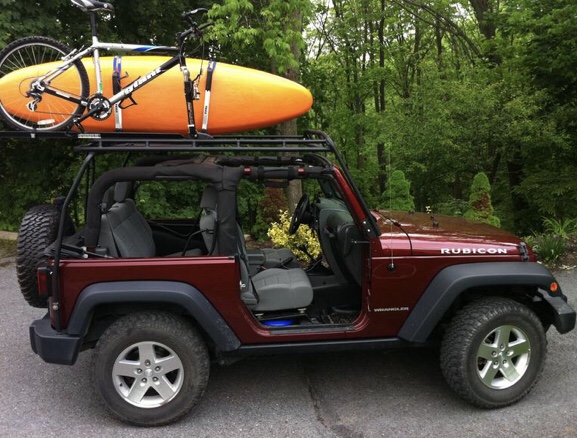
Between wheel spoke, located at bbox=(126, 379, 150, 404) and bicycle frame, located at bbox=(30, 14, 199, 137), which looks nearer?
wheel spoke, located at bbox=(126, 379, 150, 404)

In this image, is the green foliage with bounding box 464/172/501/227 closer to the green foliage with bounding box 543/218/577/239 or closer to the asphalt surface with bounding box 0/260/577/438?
the green foliage with bounding box 543/218/577/239

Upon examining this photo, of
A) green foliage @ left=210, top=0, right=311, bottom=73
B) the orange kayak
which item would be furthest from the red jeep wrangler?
green foliage @ left=210, top=0, right=311, bottom=73

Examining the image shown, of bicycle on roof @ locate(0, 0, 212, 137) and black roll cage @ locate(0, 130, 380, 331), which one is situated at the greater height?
bicycle on roof @ locate(0, 0, 212, 137)

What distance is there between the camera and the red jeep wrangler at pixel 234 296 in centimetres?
307

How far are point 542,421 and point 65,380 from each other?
3.41 metres

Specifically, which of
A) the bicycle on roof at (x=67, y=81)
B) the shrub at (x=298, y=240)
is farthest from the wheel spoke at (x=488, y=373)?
the shrub at (x=298, y=240)

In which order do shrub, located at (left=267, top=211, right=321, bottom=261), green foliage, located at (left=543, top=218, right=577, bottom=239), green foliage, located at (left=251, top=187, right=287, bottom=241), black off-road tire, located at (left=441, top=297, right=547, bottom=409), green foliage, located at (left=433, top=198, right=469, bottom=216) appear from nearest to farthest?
1. black off-road tire, located at (left=441, top=297, right=547, bottom=409)
2. shrub, located at (left=267, top=211, right=321, bottom=261)
3. green foliage, located at (left=543, top=218, right=577, bottom=239)
4. green foliage, located at (left=251, top=187, right=287, bottom=241)
5. green foliage, located at (left=433, top=198, right=469, bottom=216)

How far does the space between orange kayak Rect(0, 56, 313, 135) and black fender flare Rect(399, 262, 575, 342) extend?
6.80 feet

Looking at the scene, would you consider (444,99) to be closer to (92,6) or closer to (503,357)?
(503,357)

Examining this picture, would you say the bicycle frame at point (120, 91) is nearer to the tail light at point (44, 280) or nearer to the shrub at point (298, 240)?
the tail light at point (44, 280)

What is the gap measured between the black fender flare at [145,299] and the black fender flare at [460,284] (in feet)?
4.25

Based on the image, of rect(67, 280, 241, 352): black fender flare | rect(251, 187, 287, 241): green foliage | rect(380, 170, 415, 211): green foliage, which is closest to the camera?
rect(67, 280, 241, 352): black fender flare

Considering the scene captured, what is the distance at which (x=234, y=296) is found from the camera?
10.3 ft

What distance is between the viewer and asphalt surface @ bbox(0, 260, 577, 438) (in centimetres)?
314
